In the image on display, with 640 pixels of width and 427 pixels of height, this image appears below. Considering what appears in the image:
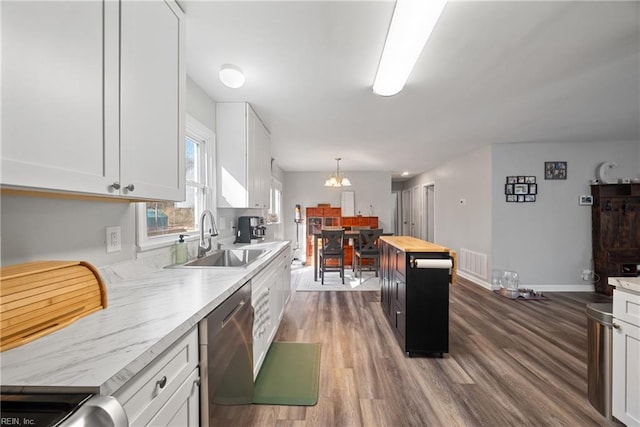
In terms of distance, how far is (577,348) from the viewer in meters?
2.47

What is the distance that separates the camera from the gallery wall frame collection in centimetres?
432

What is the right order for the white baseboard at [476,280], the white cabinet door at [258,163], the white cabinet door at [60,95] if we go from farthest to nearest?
1. the white baseboard at [476,280]
2. the white cabinet door at [258,163]
3. the white cabinet door at [60,95]

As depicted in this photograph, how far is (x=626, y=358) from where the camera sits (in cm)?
144

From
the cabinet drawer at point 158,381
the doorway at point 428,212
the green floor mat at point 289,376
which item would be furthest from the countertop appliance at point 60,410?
A: the doorway at point 428,212

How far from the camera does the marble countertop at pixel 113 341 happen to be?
0.57 meters

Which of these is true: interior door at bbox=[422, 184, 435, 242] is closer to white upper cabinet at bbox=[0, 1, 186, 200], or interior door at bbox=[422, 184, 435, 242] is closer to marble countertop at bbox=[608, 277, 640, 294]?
marble countertop at bbox=[608, 277, 640, 294]

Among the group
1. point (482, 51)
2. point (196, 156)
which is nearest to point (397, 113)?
point (482, 51)

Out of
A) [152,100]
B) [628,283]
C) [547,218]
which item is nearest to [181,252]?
[152,100]

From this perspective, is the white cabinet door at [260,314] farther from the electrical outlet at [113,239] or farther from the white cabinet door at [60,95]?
the white cabinet door at [60,95]

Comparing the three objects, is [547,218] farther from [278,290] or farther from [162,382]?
[162,382]

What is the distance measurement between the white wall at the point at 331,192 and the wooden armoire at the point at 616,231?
3.99 m

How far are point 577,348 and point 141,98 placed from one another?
3.90 meters

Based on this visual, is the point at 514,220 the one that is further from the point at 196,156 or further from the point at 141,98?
the point at 141,98

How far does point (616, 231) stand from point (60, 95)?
20.7 feet
